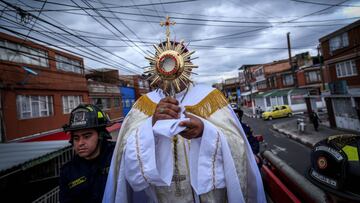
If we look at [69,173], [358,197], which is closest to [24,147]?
[69,173]

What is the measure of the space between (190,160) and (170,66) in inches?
29.1

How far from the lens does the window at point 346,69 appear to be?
20938 mm

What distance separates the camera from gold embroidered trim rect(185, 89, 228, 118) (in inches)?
69.5

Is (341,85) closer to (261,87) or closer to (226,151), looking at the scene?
(226,151)

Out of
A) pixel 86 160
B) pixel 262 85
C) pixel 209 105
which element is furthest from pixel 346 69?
pixel 262 85

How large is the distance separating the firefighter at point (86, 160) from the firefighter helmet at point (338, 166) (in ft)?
6.78

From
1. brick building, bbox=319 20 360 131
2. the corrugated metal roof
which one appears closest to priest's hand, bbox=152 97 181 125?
the corrugated metal roof

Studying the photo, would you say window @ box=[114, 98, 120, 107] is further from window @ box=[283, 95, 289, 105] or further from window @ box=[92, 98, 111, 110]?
window @ box=[283, 95, 289, 105]

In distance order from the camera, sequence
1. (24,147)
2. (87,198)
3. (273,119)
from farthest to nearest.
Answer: (273,119) < (24,147) < (87,198)

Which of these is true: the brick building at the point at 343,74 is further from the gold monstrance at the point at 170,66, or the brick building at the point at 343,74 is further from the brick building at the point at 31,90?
the brick building at the point at 31,90

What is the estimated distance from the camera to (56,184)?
5695 mm

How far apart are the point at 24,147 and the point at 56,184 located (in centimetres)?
135

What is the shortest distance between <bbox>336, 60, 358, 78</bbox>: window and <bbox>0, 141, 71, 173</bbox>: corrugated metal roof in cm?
2554

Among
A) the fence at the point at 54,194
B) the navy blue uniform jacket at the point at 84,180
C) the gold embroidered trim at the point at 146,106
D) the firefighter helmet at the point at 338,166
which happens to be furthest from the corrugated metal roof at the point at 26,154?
the firefighter helmet at the point at 338,166
